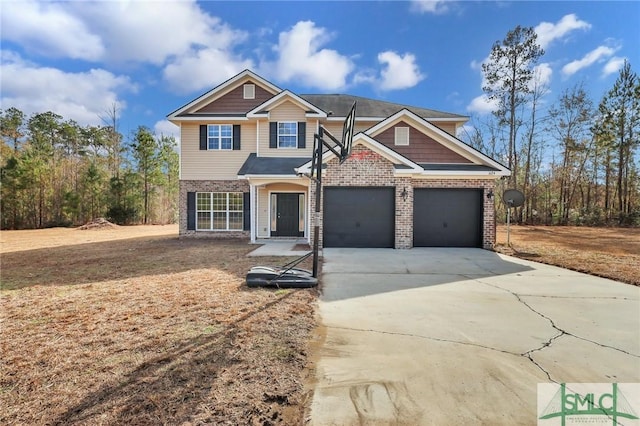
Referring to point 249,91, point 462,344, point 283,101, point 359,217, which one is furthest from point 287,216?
point 462,344

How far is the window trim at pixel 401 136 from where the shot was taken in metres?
12.8

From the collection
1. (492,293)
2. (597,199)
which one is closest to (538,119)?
(597,199)

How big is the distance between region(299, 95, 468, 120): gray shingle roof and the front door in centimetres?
506

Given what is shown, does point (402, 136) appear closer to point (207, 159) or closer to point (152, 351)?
point (207, 159)

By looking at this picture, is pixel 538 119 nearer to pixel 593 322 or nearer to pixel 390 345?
pixel 593 322

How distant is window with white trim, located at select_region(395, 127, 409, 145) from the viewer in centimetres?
1284

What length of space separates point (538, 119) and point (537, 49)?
562cm

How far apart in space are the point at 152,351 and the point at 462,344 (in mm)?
3670

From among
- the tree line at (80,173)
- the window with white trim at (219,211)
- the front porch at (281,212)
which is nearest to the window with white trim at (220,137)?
the window with white trim at (219,211)

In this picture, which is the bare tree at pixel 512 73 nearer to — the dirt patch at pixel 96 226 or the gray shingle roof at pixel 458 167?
the gray shingle roof at pixel 458 167

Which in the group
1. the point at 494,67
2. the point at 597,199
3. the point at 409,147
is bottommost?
the point at 597,199

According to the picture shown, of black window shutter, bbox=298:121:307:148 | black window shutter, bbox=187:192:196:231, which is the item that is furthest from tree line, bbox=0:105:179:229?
black window shutter, bbox=298:121:307:148

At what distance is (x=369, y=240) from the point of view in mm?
11617

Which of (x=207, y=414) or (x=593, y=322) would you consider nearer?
(x=207, y=414)
